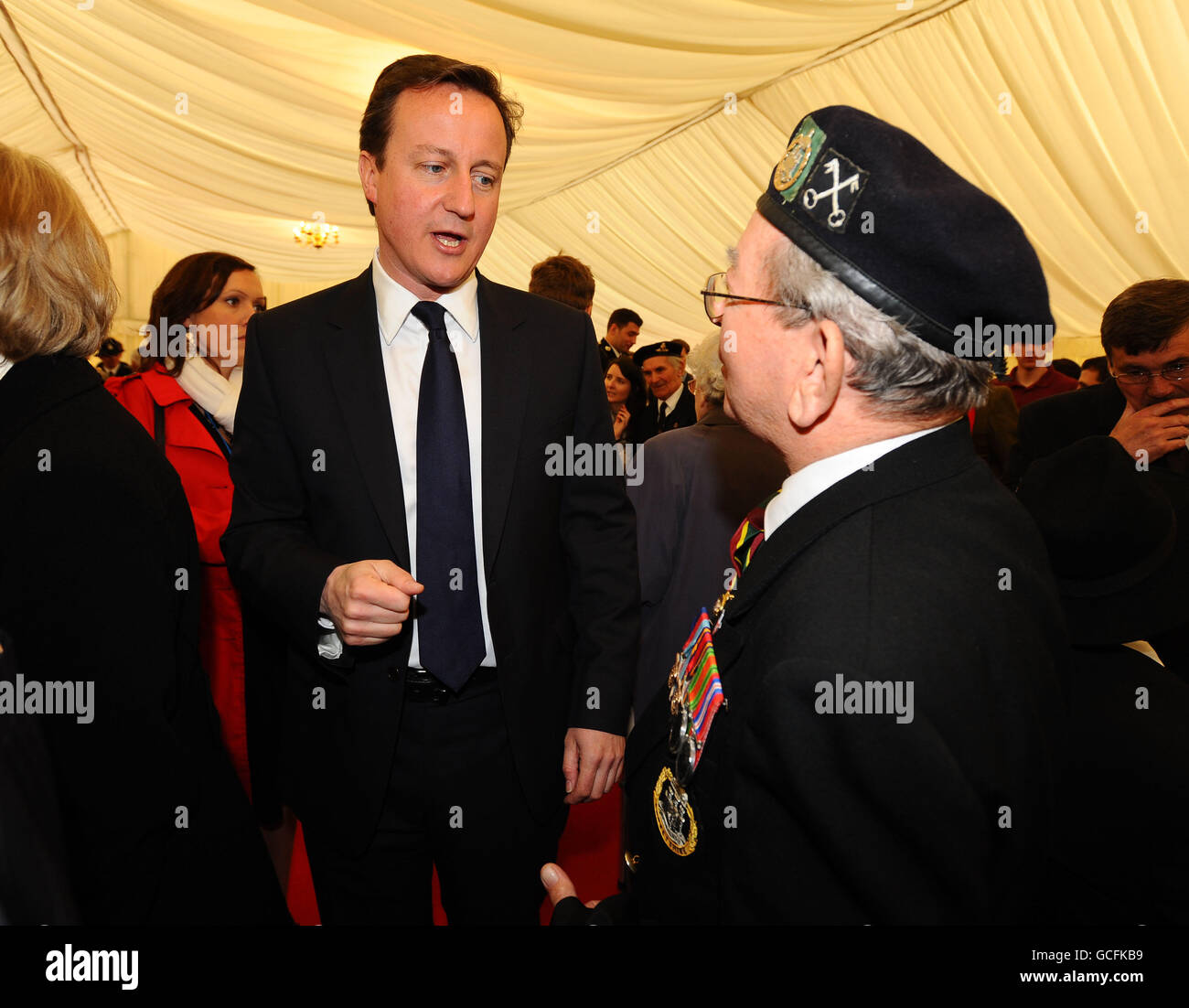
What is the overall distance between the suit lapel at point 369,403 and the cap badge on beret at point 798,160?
0.73 m

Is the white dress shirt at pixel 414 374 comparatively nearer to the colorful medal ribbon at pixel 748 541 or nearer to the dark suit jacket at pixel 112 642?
the dark suit jacket at pixel 112 642

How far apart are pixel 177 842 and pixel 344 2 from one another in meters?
4.06

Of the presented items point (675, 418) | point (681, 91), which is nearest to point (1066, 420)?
point (675, 418)

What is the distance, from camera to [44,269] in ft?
4.11

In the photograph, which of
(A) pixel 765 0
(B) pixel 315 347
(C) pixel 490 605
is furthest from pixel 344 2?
(C) pixel 490 605

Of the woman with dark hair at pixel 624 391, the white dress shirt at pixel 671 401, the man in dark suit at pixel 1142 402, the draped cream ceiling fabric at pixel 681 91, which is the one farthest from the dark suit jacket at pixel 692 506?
the draped cream ceiling fabric at pixel 681 91

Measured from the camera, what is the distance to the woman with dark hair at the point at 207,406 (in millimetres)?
2467

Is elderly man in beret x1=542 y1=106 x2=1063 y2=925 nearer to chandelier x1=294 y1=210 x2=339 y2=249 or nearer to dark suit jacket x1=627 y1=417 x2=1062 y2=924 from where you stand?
dark suit jacket x1=627 y1=417 x2=1062 y2=924

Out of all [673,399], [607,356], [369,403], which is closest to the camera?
[369,403]

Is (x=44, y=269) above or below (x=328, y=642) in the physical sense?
above

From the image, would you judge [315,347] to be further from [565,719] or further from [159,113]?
[159,113]

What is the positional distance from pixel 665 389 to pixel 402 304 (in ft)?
9.72

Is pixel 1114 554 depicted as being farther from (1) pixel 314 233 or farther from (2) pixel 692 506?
(1) pixel 314 233

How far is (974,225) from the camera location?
855 mm
